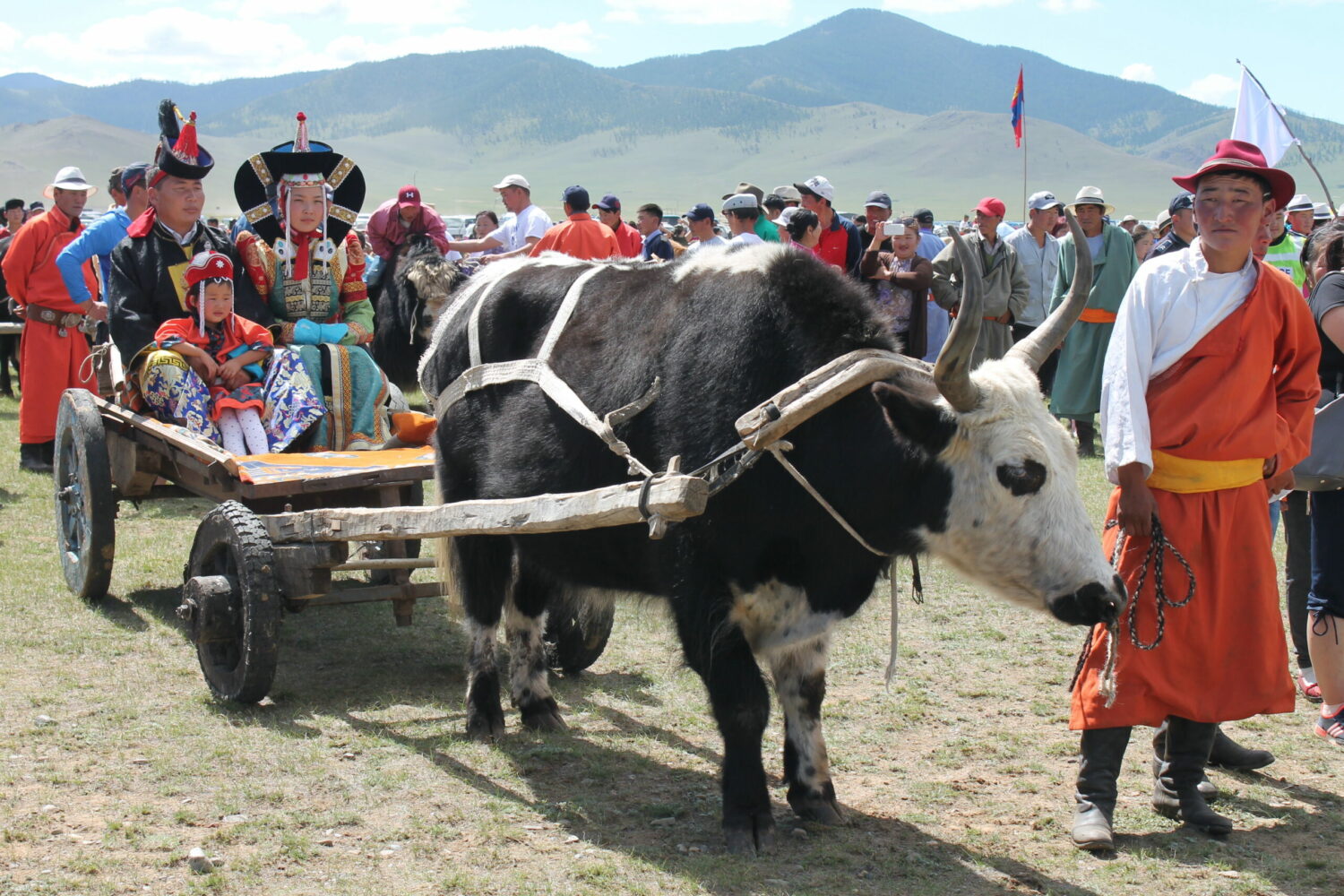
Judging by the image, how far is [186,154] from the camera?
231 inches

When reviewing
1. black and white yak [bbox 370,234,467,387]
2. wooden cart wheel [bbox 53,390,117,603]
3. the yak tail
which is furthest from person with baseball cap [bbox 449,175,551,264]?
the yak tail

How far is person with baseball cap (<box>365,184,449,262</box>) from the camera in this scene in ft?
32.8

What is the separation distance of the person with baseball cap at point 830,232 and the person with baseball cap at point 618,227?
419 centimetres

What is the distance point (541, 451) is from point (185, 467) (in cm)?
191

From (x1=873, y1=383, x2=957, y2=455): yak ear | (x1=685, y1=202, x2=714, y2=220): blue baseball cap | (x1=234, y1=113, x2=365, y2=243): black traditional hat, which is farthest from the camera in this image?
(x1=685, y1=202, x2=714, y2=220): blue baseball cap

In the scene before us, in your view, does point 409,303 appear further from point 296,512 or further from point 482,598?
point 482,598

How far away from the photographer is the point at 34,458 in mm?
9930

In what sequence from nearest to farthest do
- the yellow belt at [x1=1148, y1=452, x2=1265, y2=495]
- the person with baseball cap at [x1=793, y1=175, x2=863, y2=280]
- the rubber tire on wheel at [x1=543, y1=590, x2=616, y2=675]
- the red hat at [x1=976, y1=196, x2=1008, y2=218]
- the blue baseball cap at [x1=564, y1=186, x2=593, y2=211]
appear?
the yellow belt at [x1=1148, y1=452, x2=1265, y2=495]
the rubber tire on wheel at [x1=543, y1=590, x2=616, y2=675]
the person with baseball cap at [x1=793, y1=175, x2=863, y2=280]
the blue baseball cap at [x1=564, y1=186, x2=593, y2=211]
the red hat at [x1=976, y1=196, x2=1008, y2=218]

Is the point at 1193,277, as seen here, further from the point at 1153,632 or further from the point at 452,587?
the point at 452,587

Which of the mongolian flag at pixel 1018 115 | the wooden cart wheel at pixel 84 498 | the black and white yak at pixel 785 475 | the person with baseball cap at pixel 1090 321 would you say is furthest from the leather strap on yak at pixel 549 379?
the mongolian flag at pixel 1018 115

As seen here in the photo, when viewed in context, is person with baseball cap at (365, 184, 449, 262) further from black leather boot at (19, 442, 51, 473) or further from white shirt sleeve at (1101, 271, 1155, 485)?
white shirt sleeve at (1101, 271, 1155, 485)

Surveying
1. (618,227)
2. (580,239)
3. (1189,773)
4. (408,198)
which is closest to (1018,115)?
(618,227)

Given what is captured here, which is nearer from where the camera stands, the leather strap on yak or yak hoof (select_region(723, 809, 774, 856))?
yak hoof (select_region(723, 809, 774, 856))

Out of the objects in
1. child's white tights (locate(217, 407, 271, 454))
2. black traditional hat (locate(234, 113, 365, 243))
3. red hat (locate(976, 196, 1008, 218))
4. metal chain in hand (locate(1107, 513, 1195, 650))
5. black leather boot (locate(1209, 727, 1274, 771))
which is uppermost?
red hat (locate(976, 196, 1008, 218))
